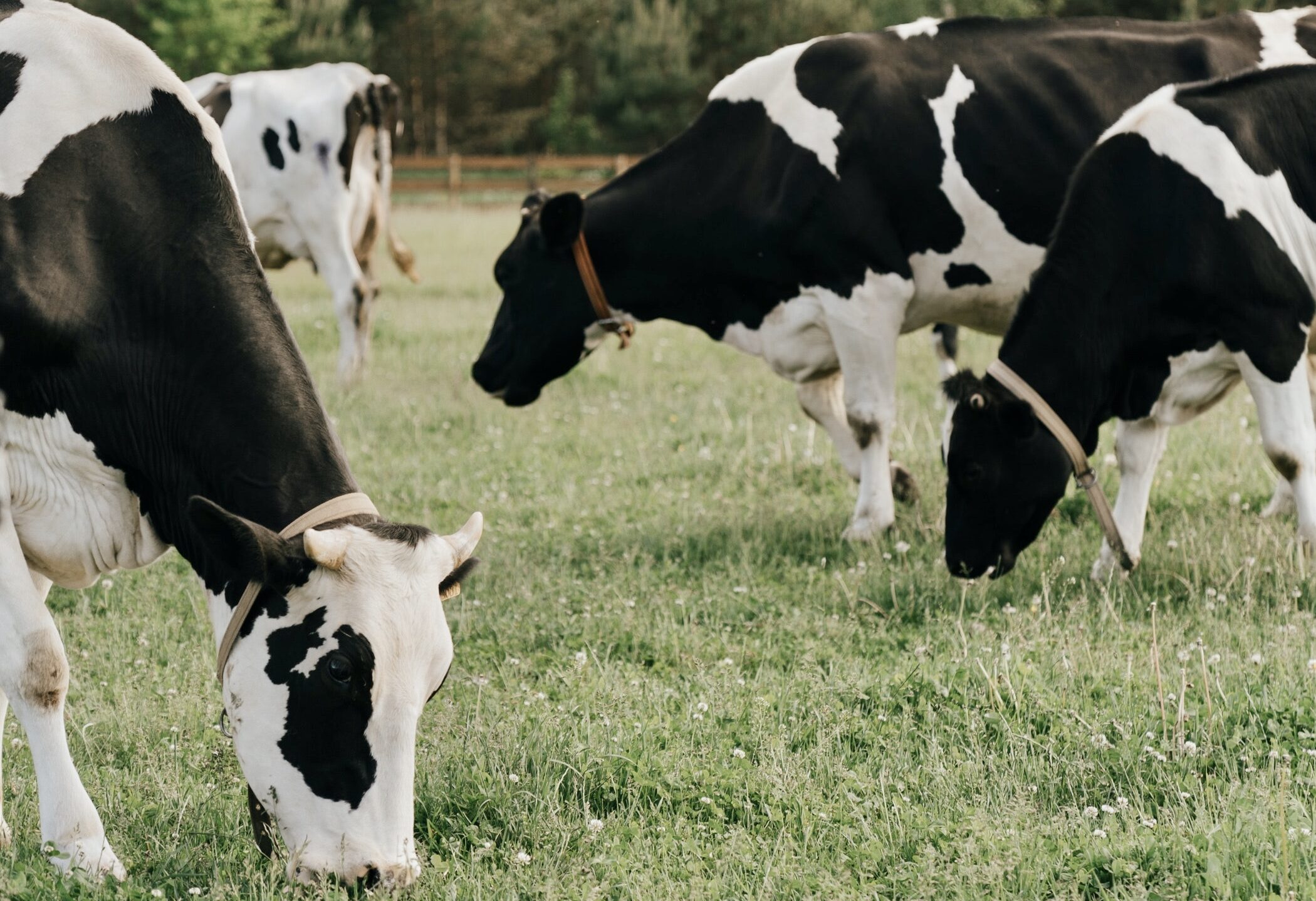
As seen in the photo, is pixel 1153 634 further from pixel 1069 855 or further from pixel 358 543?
pixel 358 543

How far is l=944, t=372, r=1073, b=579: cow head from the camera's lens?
19.7ft

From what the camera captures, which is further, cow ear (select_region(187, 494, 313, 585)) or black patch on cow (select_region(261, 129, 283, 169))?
black patch on cow (select_region(261, 129, 283, 169))

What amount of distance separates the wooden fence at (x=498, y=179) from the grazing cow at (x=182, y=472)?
32.5m

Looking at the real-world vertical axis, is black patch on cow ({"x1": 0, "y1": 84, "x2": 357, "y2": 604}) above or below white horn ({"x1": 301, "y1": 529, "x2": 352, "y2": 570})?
above

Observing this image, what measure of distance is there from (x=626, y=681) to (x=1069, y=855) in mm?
1902

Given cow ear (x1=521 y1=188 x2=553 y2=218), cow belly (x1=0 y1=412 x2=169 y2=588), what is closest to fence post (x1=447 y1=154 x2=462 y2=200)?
cow ear (x1=521 y1=188 x2=553 y2=218)

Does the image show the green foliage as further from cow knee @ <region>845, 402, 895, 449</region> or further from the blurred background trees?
cow knee @ <region>845, 402, 895, 449</region>

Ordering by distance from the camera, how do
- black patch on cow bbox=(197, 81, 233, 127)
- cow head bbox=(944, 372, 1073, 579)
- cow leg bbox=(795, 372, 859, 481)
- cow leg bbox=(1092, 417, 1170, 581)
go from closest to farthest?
cow head bbox=(944, 372, 1073, 579) → cow leg bbox=(1092, 417, 1170, 581) → cow leg bbox=(795, 372, 859, 481) → black patch on cow bbox=(197, 81, 233, 127)

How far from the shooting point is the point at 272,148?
39.2 feet

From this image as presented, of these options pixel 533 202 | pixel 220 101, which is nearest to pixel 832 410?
pixel 533 202

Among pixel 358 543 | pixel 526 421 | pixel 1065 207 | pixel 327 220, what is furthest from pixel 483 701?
pixel 327 220

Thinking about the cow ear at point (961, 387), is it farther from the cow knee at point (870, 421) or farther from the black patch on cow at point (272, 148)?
the black patch on cow at point (272, 148)

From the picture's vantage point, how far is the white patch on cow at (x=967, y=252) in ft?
23.2

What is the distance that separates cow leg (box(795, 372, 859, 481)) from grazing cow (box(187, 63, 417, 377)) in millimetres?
4880
